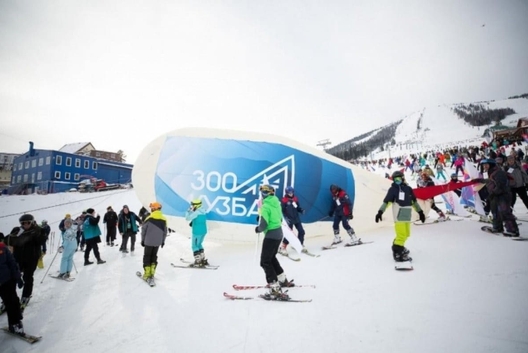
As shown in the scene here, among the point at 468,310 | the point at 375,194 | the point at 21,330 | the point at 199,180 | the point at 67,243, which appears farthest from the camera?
the point at 375,194

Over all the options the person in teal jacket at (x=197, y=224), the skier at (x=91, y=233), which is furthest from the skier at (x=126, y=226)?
the person in teal jacket at (x=197, y=224)

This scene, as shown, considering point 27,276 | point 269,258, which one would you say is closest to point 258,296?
point 269,258

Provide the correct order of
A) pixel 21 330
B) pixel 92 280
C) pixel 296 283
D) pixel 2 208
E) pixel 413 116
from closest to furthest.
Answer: pixel 21 330
pixel 296 283
pixel 92 280
pixel 2 208
pixel 413 116

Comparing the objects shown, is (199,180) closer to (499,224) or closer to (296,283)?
(296,283)

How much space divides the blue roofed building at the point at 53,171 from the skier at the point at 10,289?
35358 millimetres

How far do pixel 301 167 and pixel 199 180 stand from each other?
9.93 ft

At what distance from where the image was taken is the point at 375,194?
26.3 feet

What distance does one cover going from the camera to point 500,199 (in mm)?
5879

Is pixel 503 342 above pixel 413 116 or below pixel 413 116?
below


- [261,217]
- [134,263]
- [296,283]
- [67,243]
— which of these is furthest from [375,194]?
[67,243]

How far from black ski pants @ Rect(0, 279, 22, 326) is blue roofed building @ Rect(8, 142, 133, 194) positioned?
35378 millimetres

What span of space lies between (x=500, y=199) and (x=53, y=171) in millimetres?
44184

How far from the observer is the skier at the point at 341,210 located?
6863 millimetres

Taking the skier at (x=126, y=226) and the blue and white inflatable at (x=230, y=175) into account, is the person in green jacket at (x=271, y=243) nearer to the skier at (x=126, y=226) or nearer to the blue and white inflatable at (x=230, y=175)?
the blue and white inflatable at (x=230, y=175)
